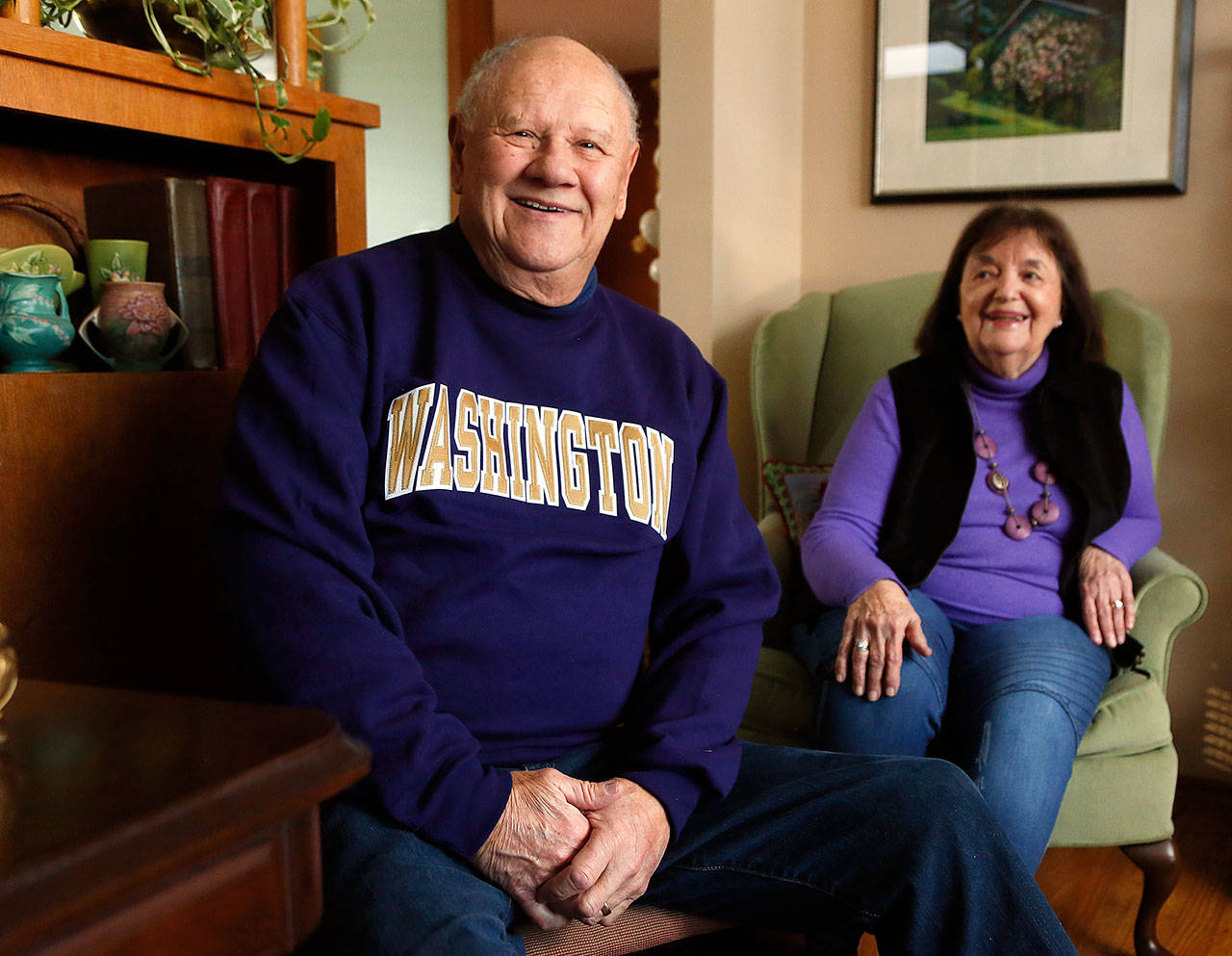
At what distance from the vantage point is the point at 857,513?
186 cm

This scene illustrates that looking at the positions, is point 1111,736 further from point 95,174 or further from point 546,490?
point 95,174

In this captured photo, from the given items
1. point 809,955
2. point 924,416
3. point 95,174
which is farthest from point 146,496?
point 924,416

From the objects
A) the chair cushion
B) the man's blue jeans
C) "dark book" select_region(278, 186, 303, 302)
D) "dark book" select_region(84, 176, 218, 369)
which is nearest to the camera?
the man's blue jeans

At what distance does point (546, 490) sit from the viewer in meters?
1.19

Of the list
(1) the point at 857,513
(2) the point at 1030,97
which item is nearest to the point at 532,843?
(1) the point at 857,513

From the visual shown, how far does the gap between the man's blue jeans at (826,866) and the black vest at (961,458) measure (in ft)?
2.23

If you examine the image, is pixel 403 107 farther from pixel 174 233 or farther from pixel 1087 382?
pixel 1087 382

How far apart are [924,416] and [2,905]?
5.50 ft

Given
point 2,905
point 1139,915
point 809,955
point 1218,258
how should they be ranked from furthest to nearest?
point 1218,258 < point 1139,915 < point 809,955 < point 2,905

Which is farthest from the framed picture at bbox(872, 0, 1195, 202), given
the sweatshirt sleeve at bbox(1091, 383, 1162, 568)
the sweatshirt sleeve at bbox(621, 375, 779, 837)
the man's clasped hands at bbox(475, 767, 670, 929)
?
the man's clasped hands at bbox(475, 767, 670, 929)

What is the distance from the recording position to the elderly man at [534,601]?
103 centimetres

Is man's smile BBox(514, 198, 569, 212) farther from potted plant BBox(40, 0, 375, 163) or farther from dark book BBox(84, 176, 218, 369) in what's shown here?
dark book BBox(84, 176, 218, 369)

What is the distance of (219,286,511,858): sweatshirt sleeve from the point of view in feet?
3.34

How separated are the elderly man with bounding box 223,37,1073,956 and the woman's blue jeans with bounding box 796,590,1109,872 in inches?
13.4
